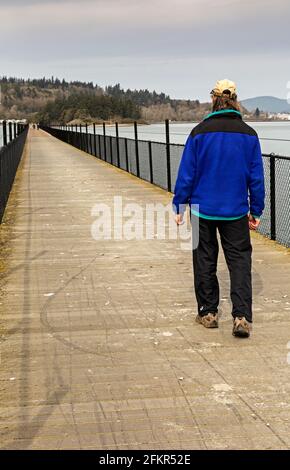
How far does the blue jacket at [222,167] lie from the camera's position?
5.31m

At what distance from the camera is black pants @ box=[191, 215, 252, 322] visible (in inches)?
215

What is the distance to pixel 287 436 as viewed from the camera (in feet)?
12.3

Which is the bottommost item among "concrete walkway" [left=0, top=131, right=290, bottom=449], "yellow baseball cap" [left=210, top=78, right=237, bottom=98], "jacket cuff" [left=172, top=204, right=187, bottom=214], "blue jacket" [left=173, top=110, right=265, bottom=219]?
"concrete walkway" [left=0, top=131, right=290, bottom=449]

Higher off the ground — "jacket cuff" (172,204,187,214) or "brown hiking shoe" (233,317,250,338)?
"jacket cuff" (172,204,187,214)

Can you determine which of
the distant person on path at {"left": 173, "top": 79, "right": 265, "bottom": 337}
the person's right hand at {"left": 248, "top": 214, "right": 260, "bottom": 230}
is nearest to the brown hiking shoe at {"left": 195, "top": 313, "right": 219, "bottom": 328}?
the distant person on path at {"left": 173, "top": 79, "right": 265, "bottom": 337}

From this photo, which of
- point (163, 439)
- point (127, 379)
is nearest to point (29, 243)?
point (127, 379)

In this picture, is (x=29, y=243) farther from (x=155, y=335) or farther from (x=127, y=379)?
(x=127, y=379)

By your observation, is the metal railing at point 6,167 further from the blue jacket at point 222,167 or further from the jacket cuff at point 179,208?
the blue jacket at point 222,167

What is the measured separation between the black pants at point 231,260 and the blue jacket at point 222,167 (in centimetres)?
11

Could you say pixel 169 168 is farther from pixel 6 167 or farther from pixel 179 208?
pixel 179 208

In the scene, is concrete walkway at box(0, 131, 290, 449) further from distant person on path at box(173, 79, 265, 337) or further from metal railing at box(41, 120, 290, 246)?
metal railing at box(41, 120, 290, 246)

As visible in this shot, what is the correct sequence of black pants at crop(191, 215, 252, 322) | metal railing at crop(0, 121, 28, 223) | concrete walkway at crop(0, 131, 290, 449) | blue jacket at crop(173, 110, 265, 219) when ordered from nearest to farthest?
concrete walkway at crop(0, 131, 290, 449)
blue jacket at crop(173, 110, 265, 219)
black pants at crop(191, 215, 252, 322)
metal railing at crop(0, 121, 28, 223)

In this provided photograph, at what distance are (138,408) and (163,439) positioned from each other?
457mm
